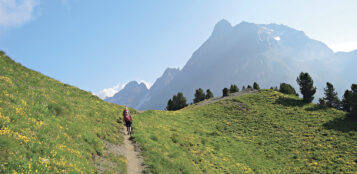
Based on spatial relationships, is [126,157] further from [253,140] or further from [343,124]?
[343,124]

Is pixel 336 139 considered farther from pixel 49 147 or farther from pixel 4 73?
pixel 4 73

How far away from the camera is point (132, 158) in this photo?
14828 millimetres

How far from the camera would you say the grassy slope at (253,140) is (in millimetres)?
19016

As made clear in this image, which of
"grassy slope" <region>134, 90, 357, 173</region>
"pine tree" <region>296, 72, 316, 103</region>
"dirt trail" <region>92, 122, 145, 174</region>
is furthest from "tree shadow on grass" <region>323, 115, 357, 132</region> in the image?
"dirt trail" <region>92, 122, 145, 174</region>

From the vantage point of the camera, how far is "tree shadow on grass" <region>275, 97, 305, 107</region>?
158ft

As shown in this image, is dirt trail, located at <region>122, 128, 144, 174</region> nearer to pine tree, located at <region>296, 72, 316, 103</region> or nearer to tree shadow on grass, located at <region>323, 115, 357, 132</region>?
tree shadow on grass, located at <region>323, 115, 357, 132</region>

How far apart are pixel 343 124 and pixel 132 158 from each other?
137 feet

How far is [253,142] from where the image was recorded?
31266mm

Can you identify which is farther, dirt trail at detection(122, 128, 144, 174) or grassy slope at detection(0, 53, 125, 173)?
dirt trail at detection(122, 128, 144, 174)

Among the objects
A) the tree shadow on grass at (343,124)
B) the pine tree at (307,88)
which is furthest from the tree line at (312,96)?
the tree shadow on grass at (343,124)

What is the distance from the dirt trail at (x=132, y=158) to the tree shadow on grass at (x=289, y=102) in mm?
45694

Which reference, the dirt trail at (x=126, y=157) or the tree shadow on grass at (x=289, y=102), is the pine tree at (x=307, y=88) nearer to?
the tree shadow on grass at (x=289, y=102)

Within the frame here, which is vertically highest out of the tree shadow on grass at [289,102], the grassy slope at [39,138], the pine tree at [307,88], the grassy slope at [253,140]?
the pine tree at [307,88]

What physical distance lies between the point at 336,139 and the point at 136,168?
34576 mm
